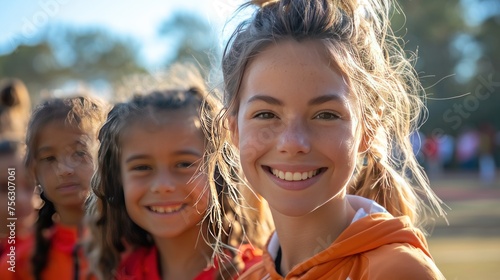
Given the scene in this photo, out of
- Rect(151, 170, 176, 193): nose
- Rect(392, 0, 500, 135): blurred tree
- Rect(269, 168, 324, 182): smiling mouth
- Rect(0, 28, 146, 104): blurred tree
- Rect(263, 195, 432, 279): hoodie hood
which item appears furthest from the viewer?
Rect(0, 28, 146, 104): blurred tree

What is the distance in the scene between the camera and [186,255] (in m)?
2.96

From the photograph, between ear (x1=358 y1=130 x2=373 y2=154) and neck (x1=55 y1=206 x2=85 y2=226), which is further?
neck (x1=55 y1=206 x2=85 y2=226)

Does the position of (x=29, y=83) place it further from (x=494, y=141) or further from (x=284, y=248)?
(x=284, y=248)

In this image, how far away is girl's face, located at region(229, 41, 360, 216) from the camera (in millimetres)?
2213

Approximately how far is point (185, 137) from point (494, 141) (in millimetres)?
26133

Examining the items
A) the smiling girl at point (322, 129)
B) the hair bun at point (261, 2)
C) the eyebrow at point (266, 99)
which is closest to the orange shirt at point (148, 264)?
the smiling girl at point (322, 129)

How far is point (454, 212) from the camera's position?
1488 centimetres

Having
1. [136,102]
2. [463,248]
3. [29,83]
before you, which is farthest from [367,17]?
[29,83]

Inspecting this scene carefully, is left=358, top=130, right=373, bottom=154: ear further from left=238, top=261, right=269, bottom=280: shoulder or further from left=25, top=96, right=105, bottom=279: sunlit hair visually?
left=25, top=96, right=105, bottom=279: sunlit hair

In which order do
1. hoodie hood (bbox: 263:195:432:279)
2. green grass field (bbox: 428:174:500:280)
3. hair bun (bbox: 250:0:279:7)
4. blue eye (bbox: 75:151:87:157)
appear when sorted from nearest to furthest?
hoodie hood (bbox: 263:195:432:279) < hair bun (bbox: 250:0:279:7) < blue eye (bbox: 75:151:87:157) < green grass field (bbox: 428:174:500:280)

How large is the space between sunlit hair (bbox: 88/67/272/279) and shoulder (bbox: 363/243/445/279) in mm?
878

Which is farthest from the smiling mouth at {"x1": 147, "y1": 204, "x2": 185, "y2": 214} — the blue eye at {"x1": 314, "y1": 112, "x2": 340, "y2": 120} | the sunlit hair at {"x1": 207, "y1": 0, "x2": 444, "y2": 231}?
the blue eye at {"x1": 314, "y1": 112, "x2": 340, "y2": 120}

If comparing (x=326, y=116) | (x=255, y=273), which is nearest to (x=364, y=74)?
(x=326, y=116)

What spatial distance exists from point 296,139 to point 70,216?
139cm
